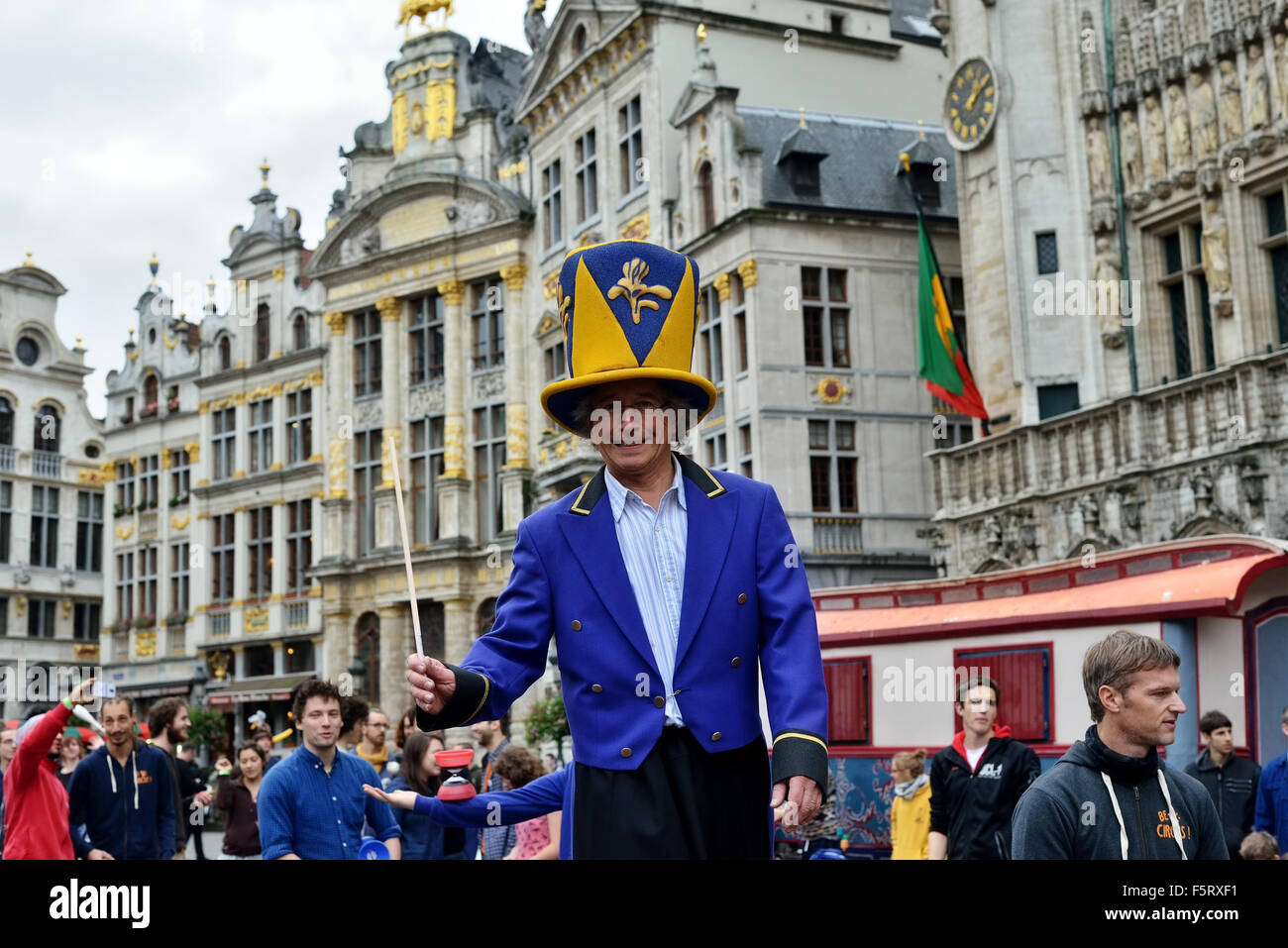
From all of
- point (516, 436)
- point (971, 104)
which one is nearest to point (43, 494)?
point (516, 436)

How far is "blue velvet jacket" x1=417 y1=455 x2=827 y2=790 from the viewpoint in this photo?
11.4 feet

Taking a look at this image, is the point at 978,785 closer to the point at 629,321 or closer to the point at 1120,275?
the point at 629,321

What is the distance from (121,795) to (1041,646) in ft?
25.2

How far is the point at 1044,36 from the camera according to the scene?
23.2 m

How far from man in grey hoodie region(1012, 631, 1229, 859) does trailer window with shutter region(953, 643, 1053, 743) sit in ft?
32.5

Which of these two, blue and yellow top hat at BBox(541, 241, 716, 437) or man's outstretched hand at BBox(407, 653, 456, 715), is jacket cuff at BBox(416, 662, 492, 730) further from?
blue and yellow top hat at BBox(541, 241, 716, 437)

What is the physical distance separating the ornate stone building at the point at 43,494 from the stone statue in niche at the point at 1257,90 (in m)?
35.6

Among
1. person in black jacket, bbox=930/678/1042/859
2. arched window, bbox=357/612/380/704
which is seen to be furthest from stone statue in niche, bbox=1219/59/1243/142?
arched window, bbox=357/612/380/704

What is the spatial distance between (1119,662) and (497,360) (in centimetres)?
3485

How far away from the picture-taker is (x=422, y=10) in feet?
134

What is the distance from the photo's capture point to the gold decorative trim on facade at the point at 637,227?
31906mm

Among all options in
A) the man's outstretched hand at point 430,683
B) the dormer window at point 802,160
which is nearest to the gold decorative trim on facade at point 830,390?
the dormer window at point 802,160
